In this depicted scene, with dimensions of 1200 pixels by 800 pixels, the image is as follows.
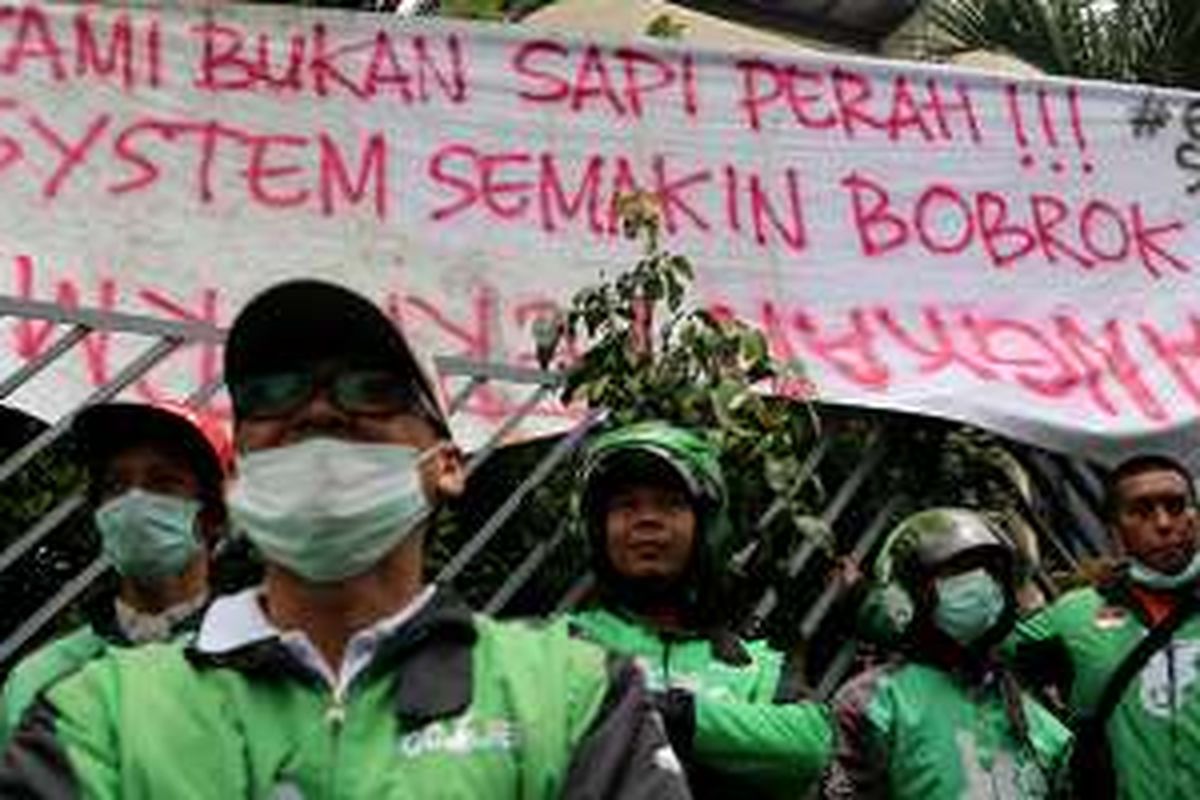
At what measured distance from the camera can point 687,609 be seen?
300 centimetres

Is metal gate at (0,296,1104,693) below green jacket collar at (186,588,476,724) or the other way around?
below

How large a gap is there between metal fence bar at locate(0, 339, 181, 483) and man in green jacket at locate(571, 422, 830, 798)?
48.3 inches

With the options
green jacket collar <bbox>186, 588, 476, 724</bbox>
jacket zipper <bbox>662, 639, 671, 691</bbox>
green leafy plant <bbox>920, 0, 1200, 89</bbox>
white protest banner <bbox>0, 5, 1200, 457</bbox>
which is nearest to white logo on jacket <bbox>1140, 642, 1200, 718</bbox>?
jacket zipper <bbox>662, 639, 671, 691</bbox>

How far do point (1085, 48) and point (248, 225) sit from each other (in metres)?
5.39

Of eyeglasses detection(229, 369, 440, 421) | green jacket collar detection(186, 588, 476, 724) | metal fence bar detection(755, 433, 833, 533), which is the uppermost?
eyeglasses detection(229, 369, 440, 421)

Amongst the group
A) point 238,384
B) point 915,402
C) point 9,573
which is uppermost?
point 238,384

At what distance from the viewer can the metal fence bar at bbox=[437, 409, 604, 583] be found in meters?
4.11

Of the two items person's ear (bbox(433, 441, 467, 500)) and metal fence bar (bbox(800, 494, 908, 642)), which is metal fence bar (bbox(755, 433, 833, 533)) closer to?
metal fence bar (bbox(800, 494, 908, 642))

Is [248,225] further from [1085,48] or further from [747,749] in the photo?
[1085,48]

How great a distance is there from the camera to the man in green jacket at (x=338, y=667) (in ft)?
5.09

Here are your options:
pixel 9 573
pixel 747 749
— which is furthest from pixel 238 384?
pixel 9 573

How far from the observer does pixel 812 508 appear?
4316 mm

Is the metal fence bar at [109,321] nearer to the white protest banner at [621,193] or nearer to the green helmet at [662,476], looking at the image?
the white protest banner at [621,193]

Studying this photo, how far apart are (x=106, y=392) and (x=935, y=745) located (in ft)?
5.63
